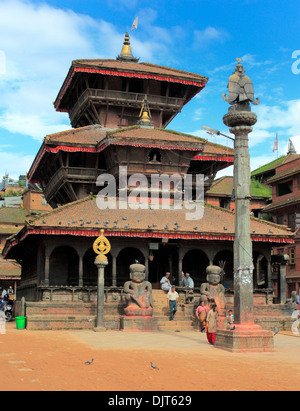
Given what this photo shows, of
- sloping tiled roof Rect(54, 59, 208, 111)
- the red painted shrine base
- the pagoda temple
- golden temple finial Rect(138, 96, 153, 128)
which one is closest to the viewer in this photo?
the red painted shrine base

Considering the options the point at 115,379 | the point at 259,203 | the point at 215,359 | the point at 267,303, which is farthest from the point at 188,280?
the point at 259,203

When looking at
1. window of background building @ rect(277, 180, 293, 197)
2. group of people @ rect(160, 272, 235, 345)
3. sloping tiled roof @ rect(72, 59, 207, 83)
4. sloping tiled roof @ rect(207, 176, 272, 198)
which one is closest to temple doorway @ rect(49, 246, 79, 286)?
group of people @ rect(160, 272, 235, 345)

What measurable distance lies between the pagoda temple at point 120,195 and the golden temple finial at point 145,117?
0.45 ft

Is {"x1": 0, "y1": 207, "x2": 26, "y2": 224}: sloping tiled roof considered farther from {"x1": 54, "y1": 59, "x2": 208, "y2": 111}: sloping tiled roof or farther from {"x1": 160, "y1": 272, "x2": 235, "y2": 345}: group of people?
{"x1": 160, "y1": 272, "x2": 235, "y2": 345}: group of people

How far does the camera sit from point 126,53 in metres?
41.2

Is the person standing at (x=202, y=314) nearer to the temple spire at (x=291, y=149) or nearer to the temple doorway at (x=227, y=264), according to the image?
the temple doorway at (x=227, y=264)

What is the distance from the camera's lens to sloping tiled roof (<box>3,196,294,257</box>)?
87.7ft

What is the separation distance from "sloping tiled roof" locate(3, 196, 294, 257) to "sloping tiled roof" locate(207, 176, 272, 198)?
88.0 feet

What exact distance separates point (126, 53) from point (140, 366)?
3288 centimetres

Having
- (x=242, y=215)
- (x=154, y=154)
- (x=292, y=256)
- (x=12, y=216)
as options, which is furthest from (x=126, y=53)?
(x=12, y=216)

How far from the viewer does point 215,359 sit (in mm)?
13195

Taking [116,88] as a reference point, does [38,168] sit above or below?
below
